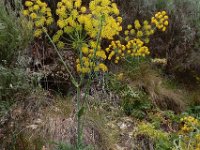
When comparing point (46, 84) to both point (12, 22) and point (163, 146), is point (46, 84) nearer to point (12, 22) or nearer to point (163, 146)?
point (12, 22)

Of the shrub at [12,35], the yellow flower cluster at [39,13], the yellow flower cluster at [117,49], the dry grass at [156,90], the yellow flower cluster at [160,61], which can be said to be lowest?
the dry grass at [156,90]

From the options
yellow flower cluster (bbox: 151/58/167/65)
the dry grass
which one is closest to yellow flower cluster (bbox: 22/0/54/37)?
the dry grass

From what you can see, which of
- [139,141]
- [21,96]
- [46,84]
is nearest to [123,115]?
[139,141]

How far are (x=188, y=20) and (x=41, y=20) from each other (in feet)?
11.1

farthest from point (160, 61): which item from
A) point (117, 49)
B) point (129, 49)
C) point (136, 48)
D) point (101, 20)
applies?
point (101, 20)

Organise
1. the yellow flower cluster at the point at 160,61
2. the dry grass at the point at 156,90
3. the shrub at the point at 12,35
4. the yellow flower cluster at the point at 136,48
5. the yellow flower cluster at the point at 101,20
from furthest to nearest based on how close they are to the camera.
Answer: the yellow flower cluster at the point at 160,61 < the dry grass at the point at 156,90 < the yellow flower cluster at the point at 136,48 < the shrub at the point at 12,35 < the yellow flower cluster at the point at 101,20

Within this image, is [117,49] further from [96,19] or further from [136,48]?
[96,19]

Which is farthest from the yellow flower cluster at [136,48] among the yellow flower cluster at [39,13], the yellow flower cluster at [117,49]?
the yellow flower cluster at [39,13]

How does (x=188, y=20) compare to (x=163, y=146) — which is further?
(x=188, y=20)

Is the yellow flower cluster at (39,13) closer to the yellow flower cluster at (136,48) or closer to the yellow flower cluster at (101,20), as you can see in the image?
the yellow flower cluster at (101,20)

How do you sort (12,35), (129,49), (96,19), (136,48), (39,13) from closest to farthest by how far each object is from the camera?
1. (96,19)
2. (39,13)
3. (12,35)
4. (136,48)
5. (129,49)

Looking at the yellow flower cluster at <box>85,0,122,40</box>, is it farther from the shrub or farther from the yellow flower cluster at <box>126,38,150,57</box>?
the yellow flower cluster at <box>126,38,150,57</box>

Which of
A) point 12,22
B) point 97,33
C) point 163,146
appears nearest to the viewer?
point 97,33

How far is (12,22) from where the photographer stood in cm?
439
